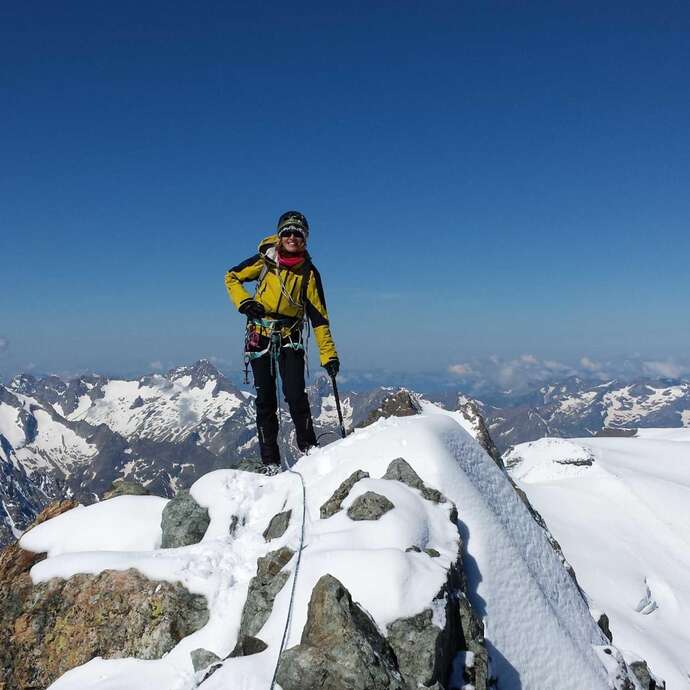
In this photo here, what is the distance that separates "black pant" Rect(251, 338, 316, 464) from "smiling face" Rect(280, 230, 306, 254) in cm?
245

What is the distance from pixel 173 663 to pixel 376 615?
3.38m

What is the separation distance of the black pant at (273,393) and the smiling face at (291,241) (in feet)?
8.04

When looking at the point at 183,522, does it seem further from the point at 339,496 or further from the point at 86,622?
the point at 339,496

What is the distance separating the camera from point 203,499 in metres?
10.6

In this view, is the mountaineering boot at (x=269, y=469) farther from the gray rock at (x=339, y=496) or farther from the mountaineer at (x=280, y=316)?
the gray rock at (x=339, y=496)

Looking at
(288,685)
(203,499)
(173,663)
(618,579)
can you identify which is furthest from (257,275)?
(618,579)

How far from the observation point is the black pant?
12.5m

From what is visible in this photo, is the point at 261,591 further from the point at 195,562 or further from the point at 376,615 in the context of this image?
the point at 376,615

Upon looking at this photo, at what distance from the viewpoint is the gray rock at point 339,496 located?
9.24 meters

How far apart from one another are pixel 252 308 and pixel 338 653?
8135 mm

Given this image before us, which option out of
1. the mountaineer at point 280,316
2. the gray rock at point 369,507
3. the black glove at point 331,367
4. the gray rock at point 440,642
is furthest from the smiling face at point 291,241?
the gray rock at point 440,642

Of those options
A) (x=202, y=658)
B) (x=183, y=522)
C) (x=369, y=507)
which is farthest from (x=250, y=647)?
(x=183, y=522)

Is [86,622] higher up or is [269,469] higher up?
[269,469]

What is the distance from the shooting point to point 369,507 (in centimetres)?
831
